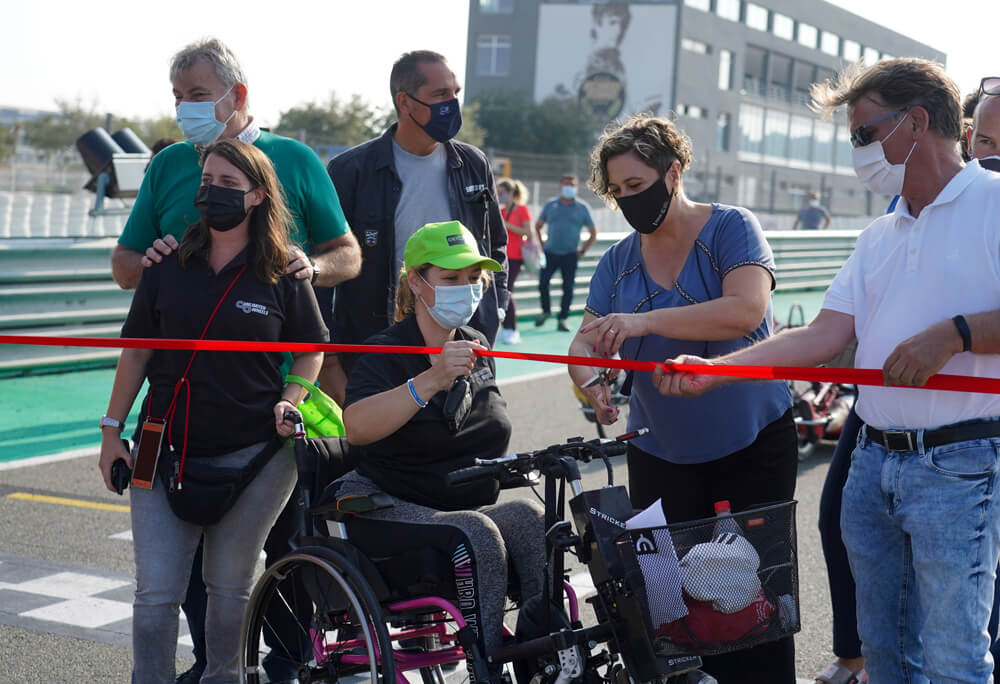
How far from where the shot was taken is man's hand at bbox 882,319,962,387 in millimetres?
2920

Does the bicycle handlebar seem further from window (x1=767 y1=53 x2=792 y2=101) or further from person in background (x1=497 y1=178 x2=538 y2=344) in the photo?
window (x1=767 y1=53 x2=792 y2=101)

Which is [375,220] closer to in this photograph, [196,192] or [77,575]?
[196,192]

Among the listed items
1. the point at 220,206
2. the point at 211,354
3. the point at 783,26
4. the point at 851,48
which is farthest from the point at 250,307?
the point at 851,48

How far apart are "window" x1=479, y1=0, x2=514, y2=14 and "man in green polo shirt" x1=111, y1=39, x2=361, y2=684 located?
265 ft

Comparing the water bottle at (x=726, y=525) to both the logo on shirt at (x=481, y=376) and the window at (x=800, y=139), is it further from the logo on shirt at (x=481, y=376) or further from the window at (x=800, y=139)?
the window at (x=800, y=139)

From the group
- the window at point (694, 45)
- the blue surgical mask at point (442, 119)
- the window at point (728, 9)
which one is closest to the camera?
the blue surgical mask at point (442, 119)

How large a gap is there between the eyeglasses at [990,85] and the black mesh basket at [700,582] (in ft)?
6.68

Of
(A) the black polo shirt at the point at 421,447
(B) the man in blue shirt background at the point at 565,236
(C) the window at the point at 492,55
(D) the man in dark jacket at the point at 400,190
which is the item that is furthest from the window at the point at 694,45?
(A) the black polo shirt at the point at 421,447

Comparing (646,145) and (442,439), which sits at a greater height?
(646,145)

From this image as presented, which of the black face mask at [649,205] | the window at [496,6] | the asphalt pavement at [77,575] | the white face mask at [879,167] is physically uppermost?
the window at [496,6]

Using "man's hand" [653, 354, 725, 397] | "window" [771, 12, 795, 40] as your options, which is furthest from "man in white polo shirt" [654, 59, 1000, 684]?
"window" [771, 12, 795, 40]

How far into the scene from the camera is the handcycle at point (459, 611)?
3.03m

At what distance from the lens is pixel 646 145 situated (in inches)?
147

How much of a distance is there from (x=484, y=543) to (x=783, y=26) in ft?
290
